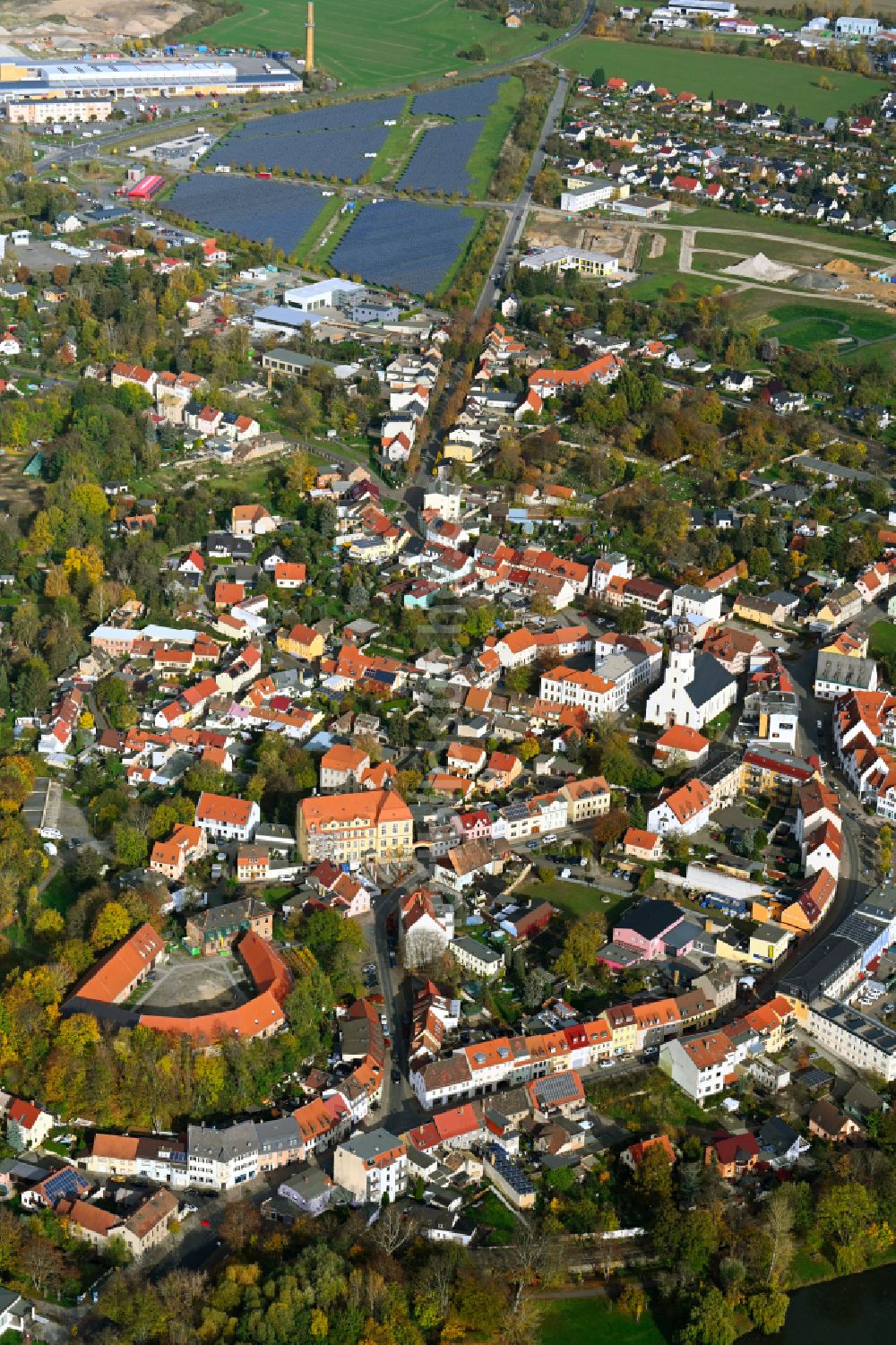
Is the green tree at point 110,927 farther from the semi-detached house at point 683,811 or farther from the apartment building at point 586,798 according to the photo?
the semi-detached house at point 683,811

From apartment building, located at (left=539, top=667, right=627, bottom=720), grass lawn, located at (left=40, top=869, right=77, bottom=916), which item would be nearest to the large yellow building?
apartment building, located at (left=539, top=667, right=627, bottom=720)

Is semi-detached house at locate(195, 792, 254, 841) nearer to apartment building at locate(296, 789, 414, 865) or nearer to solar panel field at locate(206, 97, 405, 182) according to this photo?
apartment building at locate(296, 789, 414, 865)

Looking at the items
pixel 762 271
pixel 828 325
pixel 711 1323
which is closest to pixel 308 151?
pixel 762 271

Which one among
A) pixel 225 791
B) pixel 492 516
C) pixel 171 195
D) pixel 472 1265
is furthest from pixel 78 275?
pixel 472 1265

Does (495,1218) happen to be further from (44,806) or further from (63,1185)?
(44,806)

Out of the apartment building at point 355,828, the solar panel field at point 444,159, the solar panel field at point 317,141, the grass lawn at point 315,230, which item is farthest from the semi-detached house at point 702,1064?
the solar panel field at point 317,141

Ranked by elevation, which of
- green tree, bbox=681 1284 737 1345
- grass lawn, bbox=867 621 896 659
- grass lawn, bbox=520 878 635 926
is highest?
green tree, bbox=681 1284 737 1345
